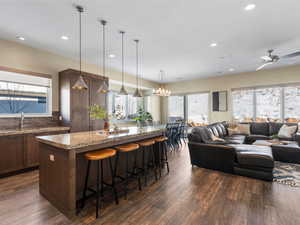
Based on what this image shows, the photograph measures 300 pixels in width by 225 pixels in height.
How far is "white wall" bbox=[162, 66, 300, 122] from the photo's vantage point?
19.2ft

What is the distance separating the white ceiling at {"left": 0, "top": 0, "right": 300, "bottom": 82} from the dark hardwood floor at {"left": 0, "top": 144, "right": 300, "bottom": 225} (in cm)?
306

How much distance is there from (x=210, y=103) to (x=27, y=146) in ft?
23.4

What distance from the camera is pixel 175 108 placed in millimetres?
8805

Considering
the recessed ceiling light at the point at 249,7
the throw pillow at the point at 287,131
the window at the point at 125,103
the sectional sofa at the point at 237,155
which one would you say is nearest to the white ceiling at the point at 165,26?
the recessed ceiling light at the point at 249,7

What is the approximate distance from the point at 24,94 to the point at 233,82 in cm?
770

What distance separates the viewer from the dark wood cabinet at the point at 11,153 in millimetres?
3117

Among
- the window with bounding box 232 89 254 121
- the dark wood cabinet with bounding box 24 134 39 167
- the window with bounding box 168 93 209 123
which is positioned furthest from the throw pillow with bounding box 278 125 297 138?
the dark wood cabinet with bounding box 24 134 39 167

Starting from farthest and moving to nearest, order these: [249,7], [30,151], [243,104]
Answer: [243,104]
[30,151]
[249,7]

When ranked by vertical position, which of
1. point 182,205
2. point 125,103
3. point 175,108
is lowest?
point 182,205

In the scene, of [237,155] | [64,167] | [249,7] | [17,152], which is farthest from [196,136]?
[17,152]

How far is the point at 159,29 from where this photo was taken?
→ 10.4ft

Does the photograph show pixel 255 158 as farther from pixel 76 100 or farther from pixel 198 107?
pixel 198 107

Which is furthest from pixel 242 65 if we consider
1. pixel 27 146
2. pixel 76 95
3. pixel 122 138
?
pixel 27 146

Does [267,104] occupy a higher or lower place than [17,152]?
higher
